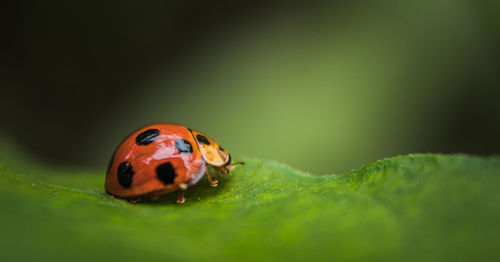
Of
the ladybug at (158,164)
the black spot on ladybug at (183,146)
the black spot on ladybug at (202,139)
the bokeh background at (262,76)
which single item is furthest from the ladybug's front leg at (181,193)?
the bokeh background at (262,76)

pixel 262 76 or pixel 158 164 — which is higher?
pixel 262 76

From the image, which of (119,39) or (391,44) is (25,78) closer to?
(119,39)

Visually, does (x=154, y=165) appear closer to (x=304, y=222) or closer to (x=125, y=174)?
(x=125, y=174)

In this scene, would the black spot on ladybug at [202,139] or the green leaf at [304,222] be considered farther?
the black spot on ladybug at [202,139]

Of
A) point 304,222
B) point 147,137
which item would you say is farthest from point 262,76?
point 304,222

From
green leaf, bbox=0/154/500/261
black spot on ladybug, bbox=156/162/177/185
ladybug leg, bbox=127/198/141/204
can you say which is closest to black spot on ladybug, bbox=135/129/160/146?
black spot on ladybug, bbox=156/162/177/185

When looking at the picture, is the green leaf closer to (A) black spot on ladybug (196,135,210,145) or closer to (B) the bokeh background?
(A) black spot on ladybug (196,135,210,145)

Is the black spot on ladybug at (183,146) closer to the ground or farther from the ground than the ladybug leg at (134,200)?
farther from the ground

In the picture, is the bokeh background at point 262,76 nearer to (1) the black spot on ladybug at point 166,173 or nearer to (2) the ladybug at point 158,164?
(2) the ladybug at point 158,164

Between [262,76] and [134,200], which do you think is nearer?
[134,200]
